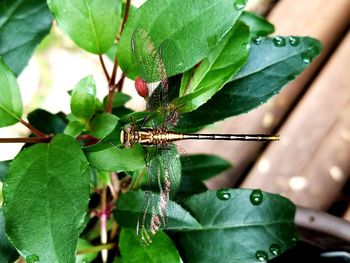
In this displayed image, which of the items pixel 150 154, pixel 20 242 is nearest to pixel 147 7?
pixel 150 154

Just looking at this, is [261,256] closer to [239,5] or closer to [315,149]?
[239,5]

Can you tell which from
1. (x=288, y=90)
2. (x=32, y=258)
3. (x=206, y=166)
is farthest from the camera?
(x=288, y=90)

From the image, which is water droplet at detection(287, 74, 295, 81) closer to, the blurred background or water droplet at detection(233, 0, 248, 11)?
water droplet at detection(233, 0, 248, 11)

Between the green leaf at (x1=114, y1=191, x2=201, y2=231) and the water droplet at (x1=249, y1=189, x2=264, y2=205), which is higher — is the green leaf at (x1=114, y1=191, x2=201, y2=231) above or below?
below

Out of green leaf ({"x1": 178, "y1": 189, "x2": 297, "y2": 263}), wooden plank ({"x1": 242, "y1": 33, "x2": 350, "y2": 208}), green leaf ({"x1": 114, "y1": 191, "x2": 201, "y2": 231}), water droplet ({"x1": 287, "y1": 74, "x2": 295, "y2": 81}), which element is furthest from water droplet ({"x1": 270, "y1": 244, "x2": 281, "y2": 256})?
wooden plank ({"x1": 242, "y1": 33, "x2": 350, "y2": 208})

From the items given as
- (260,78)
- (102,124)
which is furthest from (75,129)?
(260,78)

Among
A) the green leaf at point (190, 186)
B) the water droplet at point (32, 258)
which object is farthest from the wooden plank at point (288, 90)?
the water droplet at point (32, 258)
